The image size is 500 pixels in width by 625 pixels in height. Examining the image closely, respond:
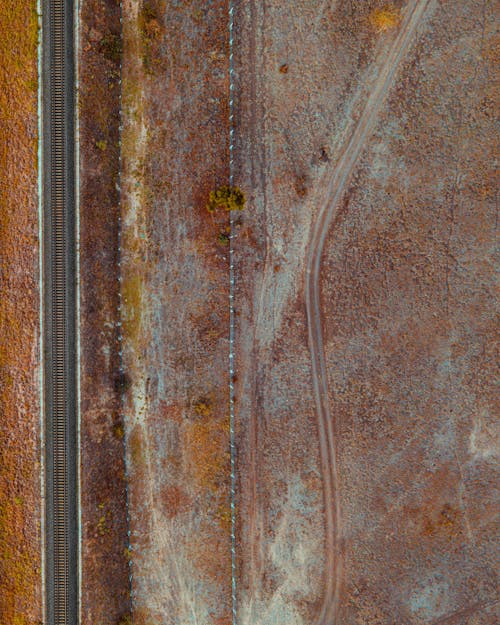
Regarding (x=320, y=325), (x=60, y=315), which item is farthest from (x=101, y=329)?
(x=320, y=325)

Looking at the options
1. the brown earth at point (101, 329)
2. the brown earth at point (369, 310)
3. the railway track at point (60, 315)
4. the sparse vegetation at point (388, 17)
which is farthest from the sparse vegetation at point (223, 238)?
the sparse vegetation at point (388, 17)

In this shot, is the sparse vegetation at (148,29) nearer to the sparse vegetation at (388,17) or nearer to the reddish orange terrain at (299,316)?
the reddish orange terrain at (299,316)

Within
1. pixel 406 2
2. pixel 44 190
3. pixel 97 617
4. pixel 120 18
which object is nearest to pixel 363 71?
pixel 406 2

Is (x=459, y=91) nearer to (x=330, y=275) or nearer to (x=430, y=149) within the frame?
(x=430, y=149)

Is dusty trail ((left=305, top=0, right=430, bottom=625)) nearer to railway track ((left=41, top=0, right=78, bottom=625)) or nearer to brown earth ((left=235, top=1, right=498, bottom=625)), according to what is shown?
brown earth ((left=235, top=1, right=498, bottom=625))

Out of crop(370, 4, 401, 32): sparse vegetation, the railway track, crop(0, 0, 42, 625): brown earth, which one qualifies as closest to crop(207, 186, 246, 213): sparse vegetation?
the railway track

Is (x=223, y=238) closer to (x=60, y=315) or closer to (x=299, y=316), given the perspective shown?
(x=299, y=316)
